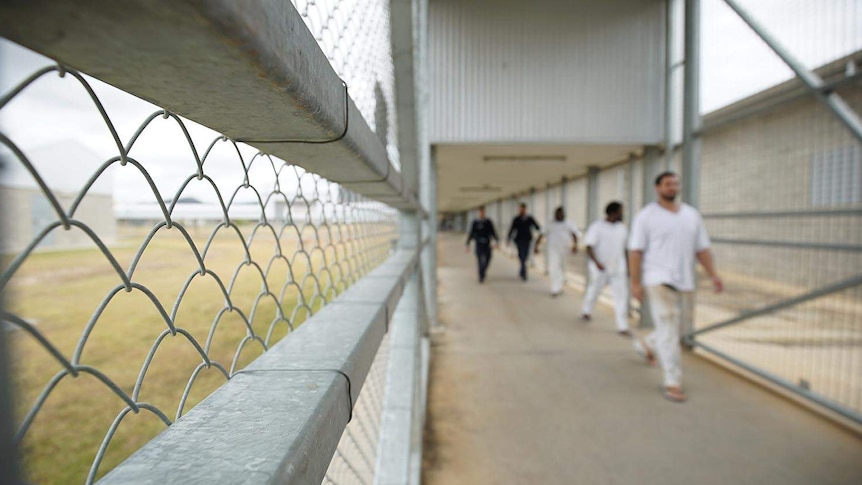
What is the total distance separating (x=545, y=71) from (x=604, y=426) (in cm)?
412

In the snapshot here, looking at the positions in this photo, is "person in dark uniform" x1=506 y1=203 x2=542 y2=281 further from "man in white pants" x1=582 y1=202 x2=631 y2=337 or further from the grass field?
the grass field

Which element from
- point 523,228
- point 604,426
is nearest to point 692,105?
point 604,426

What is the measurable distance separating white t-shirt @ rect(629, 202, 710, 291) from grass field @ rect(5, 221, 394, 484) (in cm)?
212

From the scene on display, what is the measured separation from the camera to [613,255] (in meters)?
5.46

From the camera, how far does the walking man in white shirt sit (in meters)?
3.38

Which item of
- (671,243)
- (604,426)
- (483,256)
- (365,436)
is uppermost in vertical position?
(671,243)

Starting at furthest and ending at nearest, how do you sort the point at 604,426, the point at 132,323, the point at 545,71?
the point at 132,323, the point at 545,71, the point at 604,426

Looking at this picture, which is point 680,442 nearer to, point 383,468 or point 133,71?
point 383,468

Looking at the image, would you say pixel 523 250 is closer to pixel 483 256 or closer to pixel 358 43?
pixel 483 256

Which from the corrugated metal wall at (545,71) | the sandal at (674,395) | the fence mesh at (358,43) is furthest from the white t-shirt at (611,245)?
the fence mesh at (358,43)

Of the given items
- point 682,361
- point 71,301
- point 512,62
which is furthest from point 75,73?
point 512,62

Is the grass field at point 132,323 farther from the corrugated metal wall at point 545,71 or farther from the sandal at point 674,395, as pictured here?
the corrugated metal wall at point 545,71

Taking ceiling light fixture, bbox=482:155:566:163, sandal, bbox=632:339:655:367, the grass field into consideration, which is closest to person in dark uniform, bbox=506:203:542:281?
ceiling light fixture, bbox=482:155:566:163

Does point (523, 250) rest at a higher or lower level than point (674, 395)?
higher
